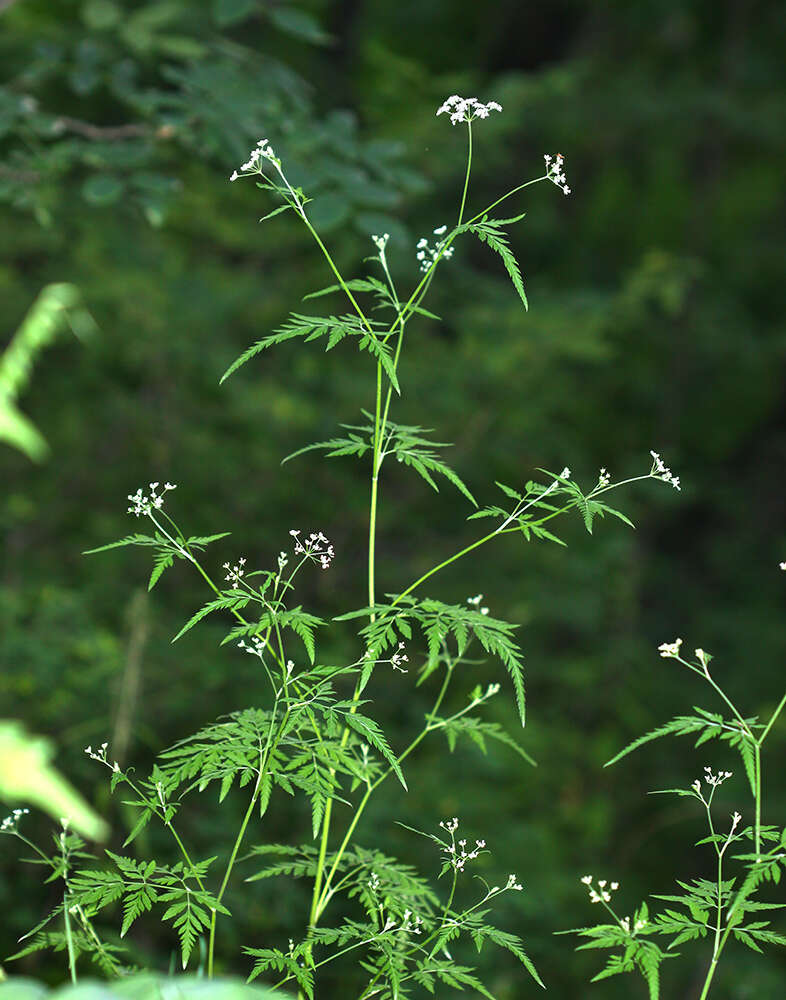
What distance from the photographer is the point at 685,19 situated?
9.12m

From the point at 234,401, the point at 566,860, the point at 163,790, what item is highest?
the point at 163,790

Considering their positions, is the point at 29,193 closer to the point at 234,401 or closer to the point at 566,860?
the point at 234,401

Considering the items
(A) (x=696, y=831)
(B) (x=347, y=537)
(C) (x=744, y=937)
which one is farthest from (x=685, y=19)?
(C) (x=744, y=937)

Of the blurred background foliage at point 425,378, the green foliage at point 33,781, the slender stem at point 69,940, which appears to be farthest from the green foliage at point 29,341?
the blurred background foliage at point 425,378

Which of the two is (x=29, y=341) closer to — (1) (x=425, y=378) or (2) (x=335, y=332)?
(2) (x=335, y=332)

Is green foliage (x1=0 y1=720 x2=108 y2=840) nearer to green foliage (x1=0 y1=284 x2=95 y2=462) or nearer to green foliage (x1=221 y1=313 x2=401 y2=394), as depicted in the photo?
green foliage (x1=0 y1=284 x2=95 y2=462)

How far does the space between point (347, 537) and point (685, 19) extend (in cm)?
630

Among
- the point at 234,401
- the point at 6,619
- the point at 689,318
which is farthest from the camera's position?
the point at 689,318

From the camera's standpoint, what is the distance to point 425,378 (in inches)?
211

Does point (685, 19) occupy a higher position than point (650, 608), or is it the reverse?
point (685, 19)

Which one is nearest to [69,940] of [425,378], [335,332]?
[335,332]

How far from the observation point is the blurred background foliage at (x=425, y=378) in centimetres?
332

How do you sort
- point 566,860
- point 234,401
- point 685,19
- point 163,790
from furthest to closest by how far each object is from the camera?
point 685,19, point 566,860, point 234,401, point 163,790

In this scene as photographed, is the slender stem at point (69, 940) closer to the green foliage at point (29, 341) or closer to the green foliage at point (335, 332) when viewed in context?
the green foliage at point (29, 341)
